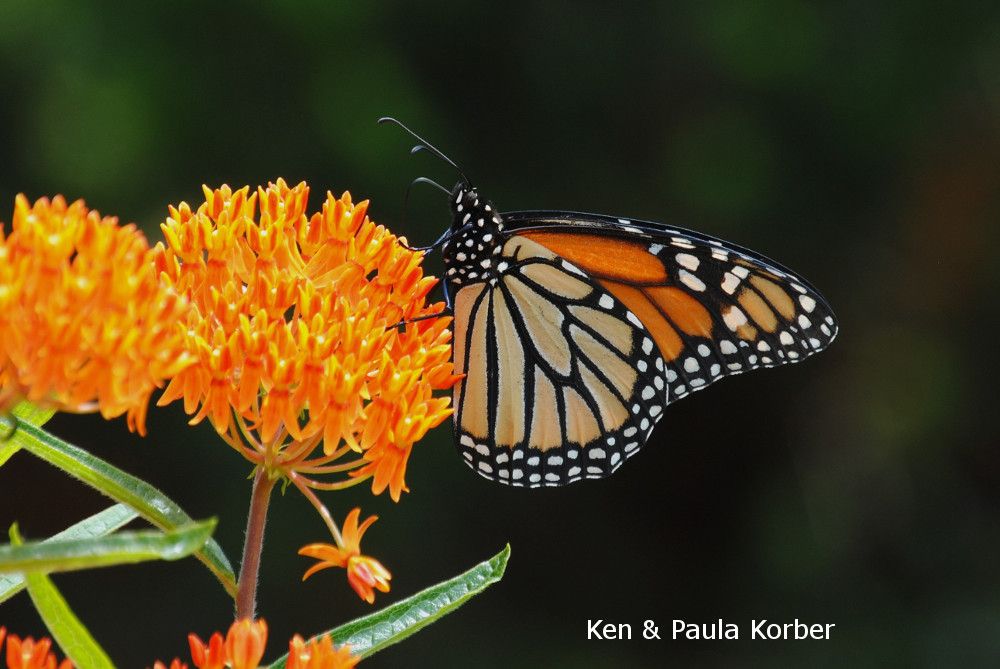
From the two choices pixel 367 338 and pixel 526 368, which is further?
pixel 526 368

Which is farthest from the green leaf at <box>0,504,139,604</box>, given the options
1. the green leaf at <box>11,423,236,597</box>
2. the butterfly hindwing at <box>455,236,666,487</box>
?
the butterfly hindwing at <box>455,236,666,487</box>

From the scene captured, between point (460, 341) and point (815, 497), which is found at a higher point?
point (815, 497)

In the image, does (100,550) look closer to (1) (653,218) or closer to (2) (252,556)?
→ (2) (252,556)

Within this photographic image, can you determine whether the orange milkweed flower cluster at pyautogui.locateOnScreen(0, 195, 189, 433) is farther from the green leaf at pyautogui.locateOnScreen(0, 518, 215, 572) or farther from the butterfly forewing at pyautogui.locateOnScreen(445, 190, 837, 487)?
the butterfly forewing at pyautogui.locateOnScreen(445, 190, 837, 487)

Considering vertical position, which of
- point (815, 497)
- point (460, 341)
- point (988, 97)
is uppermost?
point (988, 97)

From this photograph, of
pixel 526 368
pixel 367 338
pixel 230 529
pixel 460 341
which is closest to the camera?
pixel 367 338

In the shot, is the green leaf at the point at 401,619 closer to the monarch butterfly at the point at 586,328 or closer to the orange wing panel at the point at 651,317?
the monarch butterfly at the point at 586,328

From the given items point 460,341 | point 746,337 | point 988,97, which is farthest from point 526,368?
Answer: point 988,97

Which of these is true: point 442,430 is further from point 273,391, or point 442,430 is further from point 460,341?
point 273,391
